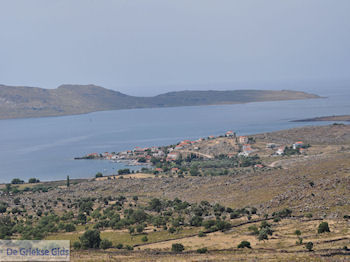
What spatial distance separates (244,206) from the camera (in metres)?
38.7

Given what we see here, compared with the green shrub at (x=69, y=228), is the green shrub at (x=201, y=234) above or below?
above

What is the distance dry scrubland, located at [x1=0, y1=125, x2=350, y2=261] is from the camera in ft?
75.3

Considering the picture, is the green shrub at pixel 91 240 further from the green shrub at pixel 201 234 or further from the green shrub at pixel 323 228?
the green shrub at pixel 323 228

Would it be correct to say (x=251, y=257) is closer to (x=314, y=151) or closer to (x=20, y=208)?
(x=20, y=208)

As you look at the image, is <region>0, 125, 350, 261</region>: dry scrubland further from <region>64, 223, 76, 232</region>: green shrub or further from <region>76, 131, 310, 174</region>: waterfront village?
<region>76, 131, 310, 174</region>: waterfront village

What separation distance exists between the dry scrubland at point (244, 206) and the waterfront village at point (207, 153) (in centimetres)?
855

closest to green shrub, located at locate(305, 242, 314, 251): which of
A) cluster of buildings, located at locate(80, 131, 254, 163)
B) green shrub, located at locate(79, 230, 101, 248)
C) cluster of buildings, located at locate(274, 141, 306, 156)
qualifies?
green shrub, located at locate(79, 230, 101, 248)

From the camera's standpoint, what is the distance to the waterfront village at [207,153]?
7331 cm

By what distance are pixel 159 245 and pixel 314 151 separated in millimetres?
53307

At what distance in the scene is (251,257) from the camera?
21672mm

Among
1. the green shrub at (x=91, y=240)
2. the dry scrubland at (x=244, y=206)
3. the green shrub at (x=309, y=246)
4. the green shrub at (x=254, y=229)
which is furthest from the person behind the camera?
the green shrub at (x=254, y=229)

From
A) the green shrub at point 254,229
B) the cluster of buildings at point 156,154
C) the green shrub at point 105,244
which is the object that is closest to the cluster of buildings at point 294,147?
the cluster of buildings at point 156,154

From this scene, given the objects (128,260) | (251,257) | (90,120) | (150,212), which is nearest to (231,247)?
(251,257)

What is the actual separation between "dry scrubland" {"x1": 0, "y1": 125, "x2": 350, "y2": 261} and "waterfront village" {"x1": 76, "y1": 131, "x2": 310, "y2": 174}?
8.55 m
